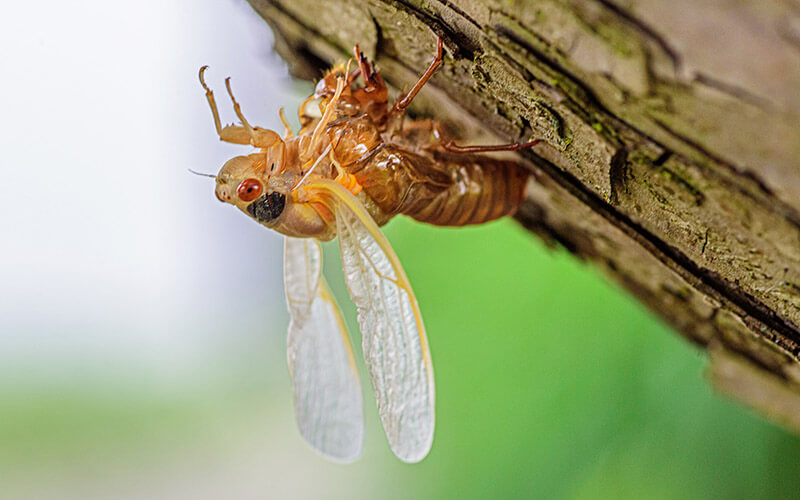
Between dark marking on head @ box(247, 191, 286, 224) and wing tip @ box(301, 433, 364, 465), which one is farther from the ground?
dark marking on head @ box(247, 191, 286, 224)

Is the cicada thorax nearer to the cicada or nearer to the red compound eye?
the cicada

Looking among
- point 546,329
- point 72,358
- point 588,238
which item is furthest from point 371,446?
point 588,238

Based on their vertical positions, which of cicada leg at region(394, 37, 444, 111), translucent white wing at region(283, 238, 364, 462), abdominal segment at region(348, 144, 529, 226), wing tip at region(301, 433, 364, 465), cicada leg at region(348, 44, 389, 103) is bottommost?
wing tip at region(301, 433, 364, 465)

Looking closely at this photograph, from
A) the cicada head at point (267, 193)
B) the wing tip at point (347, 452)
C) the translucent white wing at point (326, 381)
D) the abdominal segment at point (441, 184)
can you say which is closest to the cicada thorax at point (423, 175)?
the abdominal segment at point (441, 184)

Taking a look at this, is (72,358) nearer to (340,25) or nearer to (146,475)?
(146,475)

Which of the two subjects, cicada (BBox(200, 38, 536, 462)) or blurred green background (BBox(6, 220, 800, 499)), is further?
blurred green background (BBox(6, 220, 800, 499))

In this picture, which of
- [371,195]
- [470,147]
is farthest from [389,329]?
[470,147]

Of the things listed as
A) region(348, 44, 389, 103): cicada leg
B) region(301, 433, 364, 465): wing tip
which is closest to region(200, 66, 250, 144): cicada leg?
region(348, 44, 389, 103): cicada leg

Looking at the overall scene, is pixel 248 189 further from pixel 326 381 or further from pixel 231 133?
pixel 326 381
